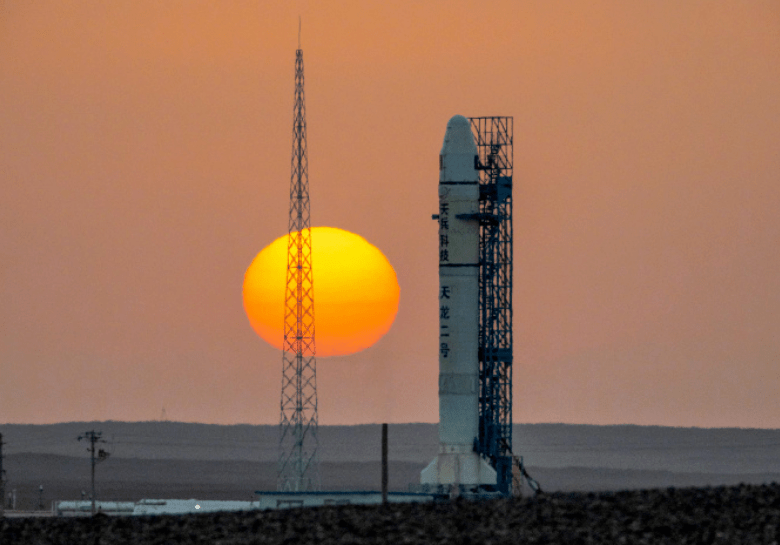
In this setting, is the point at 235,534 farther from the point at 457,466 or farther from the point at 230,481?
the point at 230,481

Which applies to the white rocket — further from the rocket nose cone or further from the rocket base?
the rocket nose cone

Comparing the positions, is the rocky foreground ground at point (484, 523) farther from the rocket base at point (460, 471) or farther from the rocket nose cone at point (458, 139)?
the rocket nose cone at point (458, 139)

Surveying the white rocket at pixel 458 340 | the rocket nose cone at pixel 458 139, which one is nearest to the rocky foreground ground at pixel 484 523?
the white rocket at pixel 458 340

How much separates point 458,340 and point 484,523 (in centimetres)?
2577

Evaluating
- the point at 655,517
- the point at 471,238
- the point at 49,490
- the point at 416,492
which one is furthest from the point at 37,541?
the point at 49,490

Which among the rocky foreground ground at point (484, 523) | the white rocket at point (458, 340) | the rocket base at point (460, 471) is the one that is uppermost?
the white rocket at point (458, 340)

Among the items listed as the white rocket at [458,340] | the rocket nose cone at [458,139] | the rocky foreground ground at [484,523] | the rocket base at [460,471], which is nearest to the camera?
the rocky foreground ground at [484,523]

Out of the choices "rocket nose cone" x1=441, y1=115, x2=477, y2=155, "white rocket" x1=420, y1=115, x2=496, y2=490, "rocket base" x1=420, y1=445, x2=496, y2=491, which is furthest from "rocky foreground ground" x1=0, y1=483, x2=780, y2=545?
"rocket nose cone" x1=441, y1=115, x2=477, y2=155

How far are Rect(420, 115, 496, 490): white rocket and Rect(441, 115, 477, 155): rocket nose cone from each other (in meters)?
0.80

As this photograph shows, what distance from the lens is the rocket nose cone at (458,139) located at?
72.9 metres

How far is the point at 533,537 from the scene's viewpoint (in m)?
44.0

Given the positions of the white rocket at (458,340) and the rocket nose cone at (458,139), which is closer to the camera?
the white rocket at (458,340)

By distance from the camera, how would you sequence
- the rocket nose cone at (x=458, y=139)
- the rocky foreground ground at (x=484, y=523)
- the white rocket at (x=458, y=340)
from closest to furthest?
1. the rocky foreground ground at (x=484, y=523)
2. the white rocket at (x=458, y=340)
3. the rocket nose cone at (x=458, y=139)

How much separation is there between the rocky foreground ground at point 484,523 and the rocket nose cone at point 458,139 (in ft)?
83.1
